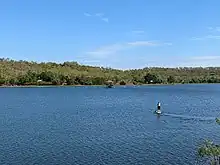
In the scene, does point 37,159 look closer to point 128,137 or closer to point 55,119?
point 128,137

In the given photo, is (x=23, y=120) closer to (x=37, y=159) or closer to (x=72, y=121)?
(x=72, y=121)

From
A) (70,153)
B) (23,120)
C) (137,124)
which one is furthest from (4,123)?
(70,153)

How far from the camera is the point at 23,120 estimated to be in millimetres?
60500

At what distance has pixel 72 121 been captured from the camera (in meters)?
59.7

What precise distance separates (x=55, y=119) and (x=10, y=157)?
27.2m

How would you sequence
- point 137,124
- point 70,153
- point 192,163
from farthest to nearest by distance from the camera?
point 137,124, point 70,153, point 192,163

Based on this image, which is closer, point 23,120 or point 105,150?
point 105,150

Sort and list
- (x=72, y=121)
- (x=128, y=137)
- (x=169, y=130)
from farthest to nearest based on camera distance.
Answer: (x=72, y=121), (x=169, y=130), (x=128, y=137)

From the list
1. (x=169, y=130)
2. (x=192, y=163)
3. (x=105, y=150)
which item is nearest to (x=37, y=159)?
(x=105, y=150)

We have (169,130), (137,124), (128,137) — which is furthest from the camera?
(137,124)

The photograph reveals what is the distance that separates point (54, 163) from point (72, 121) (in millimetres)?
26632

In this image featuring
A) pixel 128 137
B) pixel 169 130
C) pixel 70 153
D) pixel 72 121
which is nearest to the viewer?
pixel 70 153

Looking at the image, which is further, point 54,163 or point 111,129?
point 111,129

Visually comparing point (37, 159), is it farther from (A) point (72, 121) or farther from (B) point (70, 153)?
(A) point (72, 121)
